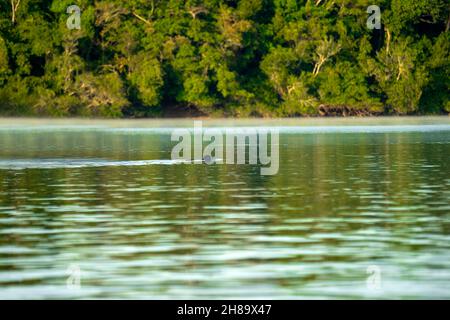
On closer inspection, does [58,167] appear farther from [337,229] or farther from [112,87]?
[112,87]

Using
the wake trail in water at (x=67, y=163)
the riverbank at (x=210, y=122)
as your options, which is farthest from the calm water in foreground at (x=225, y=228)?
the riverbank at (x=210, y=122)

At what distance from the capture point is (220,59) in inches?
2399

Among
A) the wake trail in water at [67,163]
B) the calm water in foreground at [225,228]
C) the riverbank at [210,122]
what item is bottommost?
the riverbank at [210,122]

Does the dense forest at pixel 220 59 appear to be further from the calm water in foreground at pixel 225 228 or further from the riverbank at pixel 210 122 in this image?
the calm water in foreground at pixel 225 228

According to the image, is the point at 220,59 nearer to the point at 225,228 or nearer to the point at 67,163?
the point at 67,163

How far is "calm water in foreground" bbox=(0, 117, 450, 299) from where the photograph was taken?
453 inches

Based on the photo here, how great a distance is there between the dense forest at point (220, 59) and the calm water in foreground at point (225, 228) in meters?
30.8

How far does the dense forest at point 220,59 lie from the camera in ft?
194

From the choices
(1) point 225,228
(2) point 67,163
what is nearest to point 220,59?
(2) point 67,163

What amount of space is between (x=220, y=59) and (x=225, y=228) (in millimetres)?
46027

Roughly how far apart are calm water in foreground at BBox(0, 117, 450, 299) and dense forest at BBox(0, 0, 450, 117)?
30807 millimetres

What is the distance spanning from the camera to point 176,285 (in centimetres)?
1143

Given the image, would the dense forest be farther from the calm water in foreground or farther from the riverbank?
the calm water in foreground
